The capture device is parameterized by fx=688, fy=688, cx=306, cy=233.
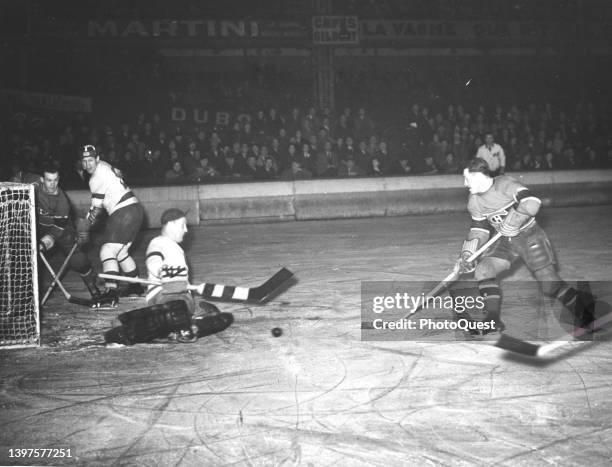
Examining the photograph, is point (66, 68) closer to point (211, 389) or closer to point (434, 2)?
point (434, 2)

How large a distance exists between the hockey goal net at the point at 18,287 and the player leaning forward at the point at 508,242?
13.4 ft

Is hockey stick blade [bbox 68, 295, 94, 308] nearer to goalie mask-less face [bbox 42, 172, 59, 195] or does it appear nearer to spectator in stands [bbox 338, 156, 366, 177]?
goalie mask-less face [bbox 42, 172, 59, 195]

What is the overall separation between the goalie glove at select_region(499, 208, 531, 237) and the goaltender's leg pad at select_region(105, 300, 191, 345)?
3.02 m

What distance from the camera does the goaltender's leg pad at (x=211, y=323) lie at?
6.33 metres

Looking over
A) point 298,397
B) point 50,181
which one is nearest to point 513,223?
point 298,397

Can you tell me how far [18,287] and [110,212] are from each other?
135cm

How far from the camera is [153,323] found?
6.09 metres

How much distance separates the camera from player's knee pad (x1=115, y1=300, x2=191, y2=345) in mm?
6102

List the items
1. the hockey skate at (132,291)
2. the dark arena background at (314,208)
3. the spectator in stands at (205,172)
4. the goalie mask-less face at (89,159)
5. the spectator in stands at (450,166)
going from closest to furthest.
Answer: the dark arena background at (314,208) < the goalie mask-less face at (89,159) < the hockey skate at (132,291) < the spectator in stands at (205,172) < the spectator in stands at (450,166)

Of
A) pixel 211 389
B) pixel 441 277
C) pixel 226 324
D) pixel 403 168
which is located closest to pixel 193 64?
pixel 403 168

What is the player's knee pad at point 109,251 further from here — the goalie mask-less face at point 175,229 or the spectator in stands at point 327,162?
the spectator in stands at point 327,162

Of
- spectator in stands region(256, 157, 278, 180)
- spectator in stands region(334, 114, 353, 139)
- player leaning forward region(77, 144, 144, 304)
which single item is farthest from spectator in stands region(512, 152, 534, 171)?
player leaning forward region(77, 144, 144, 304)

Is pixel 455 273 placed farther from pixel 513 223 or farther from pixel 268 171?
pixel 268 171

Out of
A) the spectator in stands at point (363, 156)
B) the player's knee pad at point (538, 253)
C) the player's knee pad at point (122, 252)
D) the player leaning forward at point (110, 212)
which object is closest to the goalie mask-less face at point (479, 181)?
the player's knee pad at point (538, 253)
